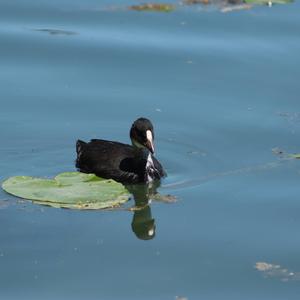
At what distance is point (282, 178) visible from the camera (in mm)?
11836

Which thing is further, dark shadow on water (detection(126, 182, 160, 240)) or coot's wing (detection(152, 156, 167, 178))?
coot's wing (detection(152, 156, 167, 178))

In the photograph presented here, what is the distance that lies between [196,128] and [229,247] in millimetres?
3161

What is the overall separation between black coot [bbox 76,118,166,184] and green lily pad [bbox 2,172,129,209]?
0.62 meters

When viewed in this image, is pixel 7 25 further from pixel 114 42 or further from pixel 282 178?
pixel 282 178

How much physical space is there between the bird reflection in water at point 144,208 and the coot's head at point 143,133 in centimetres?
38

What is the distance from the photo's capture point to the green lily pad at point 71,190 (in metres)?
11.0

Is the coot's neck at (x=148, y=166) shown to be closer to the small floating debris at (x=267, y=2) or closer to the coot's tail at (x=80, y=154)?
the coot's tail at (x=80, y=154)

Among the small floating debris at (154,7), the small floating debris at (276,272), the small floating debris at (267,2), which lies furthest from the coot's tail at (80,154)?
the small floating debris at (267,2)

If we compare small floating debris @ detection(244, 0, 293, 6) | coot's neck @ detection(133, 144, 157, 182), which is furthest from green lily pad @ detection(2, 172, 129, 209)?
small floating debris @ detection(244, 0, 293, 6)

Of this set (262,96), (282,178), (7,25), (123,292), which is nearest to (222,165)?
(282,178)

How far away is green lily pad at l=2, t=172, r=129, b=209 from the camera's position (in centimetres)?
1103

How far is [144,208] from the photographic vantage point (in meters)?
11.3

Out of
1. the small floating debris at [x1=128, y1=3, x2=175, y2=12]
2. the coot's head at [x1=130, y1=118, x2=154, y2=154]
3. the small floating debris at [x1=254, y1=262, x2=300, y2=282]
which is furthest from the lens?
the small floating debris at [x1=128, y1=3, x2=175, y2=12]

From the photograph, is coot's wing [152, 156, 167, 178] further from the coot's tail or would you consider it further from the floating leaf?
the floating leaf
